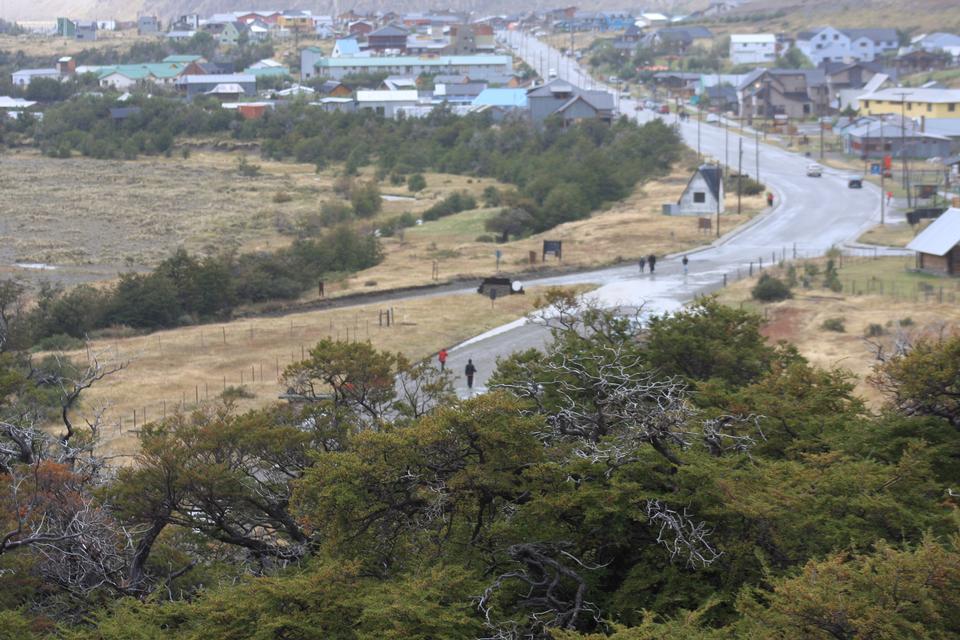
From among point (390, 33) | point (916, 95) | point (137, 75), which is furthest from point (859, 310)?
point (390, 33)

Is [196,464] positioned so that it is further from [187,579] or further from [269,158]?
[269,158]

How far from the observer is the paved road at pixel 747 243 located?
34.0 m

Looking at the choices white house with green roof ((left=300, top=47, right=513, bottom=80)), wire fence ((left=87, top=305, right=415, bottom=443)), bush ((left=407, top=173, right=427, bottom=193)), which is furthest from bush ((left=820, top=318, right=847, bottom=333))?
white house with green roof ((left=300, top=47, right=513, bottom=80))

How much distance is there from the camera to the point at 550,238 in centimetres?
5091

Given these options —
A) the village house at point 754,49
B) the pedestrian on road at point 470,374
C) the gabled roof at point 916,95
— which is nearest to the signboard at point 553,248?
the pedestrian on road at point 470,374

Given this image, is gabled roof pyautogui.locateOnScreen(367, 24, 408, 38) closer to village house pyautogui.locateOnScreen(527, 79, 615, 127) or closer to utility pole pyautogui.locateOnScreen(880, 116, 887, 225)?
village house pyautogui.locateOnScreen(527, 79, 615, 127)

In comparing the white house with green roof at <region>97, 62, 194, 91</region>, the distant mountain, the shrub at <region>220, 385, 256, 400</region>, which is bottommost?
the shrub at <region>220, 385, 256, 400</region>

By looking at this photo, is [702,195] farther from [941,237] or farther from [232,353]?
[232,353]

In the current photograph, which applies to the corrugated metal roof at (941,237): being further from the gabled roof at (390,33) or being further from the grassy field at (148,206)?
the gabled roof at (390,33)

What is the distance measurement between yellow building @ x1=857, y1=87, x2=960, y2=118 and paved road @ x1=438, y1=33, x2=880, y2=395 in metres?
9.60

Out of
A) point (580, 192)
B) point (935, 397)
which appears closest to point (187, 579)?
point (935, 397)

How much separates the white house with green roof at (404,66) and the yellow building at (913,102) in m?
35.9

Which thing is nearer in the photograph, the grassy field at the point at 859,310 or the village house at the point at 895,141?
the grassy field at the point at 859,310

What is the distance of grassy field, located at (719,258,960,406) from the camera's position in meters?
30.8
